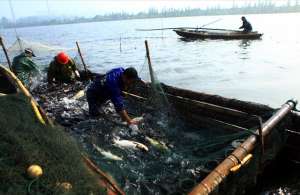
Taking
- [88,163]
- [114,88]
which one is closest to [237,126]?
[114,88]

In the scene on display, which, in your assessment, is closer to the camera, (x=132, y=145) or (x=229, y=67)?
(x=132, y=145)

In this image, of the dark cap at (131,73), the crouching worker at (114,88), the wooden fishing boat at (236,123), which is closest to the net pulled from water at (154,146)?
the wooden fishing boat at (236,123)

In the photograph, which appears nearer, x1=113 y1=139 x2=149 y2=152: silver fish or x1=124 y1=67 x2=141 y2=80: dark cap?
x1=113 y1=139 x2=149 y2=152: silver fish

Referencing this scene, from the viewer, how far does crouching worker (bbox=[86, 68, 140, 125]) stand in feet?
21.8

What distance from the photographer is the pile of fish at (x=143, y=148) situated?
5.36 metres

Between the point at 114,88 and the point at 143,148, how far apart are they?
5.37 feet

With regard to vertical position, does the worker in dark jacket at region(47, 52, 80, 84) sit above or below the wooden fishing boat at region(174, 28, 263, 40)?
above

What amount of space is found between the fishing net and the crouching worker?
9.45ft

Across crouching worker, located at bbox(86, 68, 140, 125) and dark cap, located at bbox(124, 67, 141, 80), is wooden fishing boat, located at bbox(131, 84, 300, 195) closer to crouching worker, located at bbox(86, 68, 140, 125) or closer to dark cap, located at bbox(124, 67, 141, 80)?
crouching worker, located at bbox(86, 68, 140, 125)

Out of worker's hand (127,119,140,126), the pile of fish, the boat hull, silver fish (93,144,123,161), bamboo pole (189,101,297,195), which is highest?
bamboo pole (189,101,297,195)

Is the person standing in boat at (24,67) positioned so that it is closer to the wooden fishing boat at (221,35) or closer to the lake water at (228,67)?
the lake water at (228,67)

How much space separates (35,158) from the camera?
316 cm

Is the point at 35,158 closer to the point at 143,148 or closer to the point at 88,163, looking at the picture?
the point at 88,163

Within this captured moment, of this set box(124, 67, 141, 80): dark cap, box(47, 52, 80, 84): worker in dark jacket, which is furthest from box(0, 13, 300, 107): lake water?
box(47, 52, 80, 84): worker in dark jacket
